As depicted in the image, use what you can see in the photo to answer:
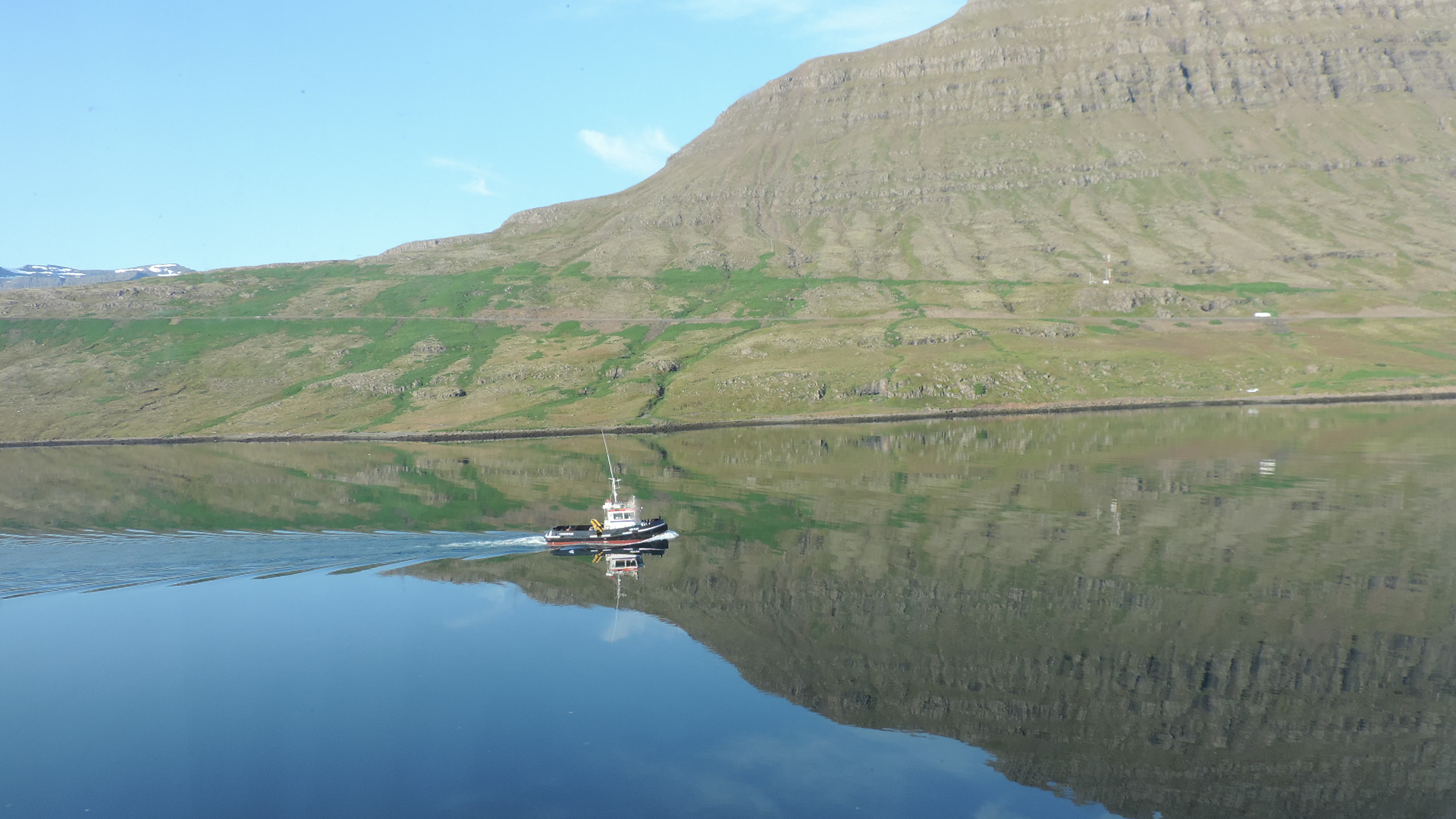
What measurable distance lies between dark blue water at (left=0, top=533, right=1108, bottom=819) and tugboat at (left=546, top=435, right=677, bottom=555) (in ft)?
38.3

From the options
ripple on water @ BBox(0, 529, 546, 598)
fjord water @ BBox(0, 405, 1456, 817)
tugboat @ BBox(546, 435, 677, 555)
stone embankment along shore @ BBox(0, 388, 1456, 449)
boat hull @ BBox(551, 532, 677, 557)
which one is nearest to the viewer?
fjord water @ BBox(0, 405, 1456, 817)

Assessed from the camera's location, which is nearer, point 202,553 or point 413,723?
point 413,723

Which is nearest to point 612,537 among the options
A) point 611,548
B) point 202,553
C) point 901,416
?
point 611,548

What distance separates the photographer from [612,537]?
75.6 m

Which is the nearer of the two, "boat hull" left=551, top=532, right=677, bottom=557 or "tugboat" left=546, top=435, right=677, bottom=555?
"boat hull" left=551, top=532, right=677, bottom=557

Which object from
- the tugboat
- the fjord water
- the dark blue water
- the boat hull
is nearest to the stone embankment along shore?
the fjord water

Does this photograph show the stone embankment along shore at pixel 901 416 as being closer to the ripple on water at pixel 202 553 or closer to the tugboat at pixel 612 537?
the ripple on water at pixel 202 553

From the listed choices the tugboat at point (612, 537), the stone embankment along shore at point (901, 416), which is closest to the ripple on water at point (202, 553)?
the tugboat at point (612, 537)

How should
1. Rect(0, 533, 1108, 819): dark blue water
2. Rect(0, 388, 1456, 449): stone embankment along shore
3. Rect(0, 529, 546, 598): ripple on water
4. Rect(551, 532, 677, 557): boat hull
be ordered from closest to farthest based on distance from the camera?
Rect(0, 533, 1108, 819): dark blue water
Rect(0, 529, 546, 598): ripple on water
Rect(551, 532, 677, 557): boat hull
Rect(0, 388, 1456, 449): stone embankment along shore

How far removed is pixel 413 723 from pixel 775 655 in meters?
18.5

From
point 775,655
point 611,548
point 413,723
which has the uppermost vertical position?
point 611,548

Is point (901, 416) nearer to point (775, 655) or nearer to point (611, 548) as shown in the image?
point (611, 548)

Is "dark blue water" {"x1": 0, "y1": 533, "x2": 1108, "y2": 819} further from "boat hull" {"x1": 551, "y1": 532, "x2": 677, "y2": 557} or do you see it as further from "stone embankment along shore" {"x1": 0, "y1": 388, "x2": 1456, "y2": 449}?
"stone embankment along shore" {"x1": 0, "y1": 388, "x2": 1456, "y2": 449}

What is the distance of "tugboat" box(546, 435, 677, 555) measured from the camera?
75.5 m
